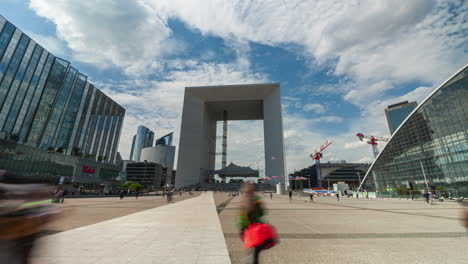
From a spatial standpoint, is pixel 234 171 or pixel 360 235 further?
pixel 234 171

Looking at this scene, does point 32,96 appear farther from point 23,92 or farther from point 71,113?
point 71,113

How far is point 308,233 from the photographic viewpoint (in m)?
7.82

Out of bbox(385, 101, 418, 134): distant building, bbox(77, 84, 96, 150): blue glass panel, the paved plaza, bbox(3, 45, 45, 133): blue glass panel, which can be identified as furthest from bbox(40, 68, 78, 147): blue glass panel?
bbox(385, 101, 418, 134): distant building

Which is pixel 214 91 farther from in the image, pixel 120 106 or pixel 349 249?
pixel 349 249

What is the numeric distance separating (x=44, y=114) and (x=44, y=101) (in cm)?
422

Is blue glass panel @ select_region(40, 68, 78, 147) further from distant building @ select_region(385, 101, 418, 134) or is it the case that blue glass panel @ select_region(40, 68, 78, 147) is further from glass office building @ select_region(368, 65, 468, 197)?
distant building @ select_region(385, 101, 418, 134)

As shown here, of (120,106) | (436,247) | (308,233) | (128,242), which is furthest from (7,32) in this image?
(436,247)

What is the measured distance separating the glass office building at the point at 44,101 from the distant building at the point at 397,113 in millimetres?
223541

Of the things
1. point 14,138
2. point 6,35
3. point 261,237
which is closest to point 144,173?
point 14,138

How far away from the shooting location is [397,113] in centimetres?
17462

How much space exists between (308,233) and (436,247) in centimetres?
375

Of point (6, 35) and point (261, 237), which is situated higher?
point (6, 35)

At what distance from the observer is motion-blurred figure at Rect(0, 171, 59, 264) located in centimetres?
223

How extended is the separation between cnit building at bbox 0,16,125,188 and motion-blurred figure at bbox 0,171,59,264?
175 feet
